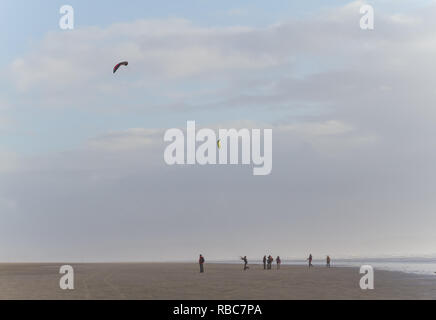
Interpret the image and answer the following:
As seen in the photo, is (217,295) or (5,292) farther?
(5,292)
